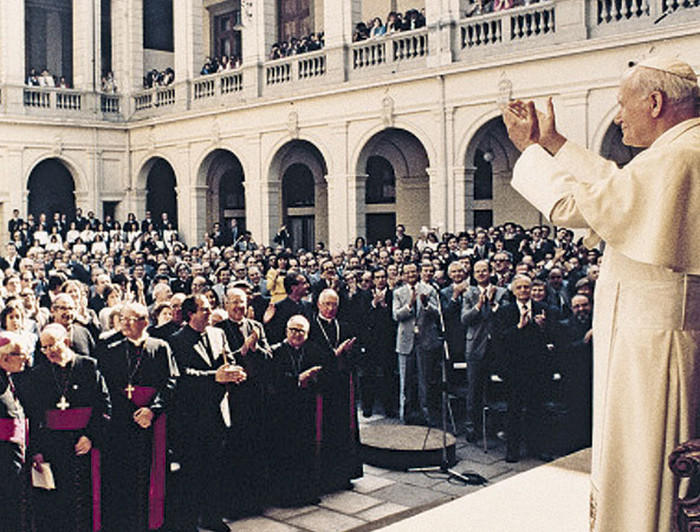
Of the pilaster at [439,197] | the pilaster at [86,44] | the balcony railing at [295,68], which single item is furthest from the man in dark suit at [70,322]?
the pilaster at [86,44]

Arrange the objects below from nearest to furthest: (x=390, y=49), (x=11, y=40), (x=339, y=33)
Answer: (x=390, y=49)
(x=339, y=33)
(x=11, y=40)

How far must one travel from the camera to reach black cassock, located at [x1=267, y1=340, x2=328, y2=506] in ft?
23.3

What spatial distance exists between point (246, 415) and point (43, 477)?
6.55 ft

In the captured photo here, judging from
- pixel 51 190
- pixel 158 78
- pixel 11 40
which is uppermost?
pixel 11 40

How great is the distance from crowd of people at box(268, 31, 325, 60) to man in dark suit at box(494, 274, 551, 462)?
585 inches

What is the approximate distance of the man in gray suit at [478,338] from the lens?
9.12 m

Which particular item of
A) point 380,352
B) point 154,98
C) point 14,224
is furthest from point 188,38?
point 380,352

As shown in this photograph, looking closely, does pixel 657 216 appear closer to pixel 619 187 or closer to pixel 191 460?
pixel 619 187

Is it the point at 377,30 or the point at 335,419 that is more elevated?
the point at 377,30

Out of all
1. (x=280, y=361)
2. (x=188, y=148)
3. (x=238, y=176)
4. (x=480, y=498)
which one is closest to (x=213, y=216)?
(x=238, y=176)

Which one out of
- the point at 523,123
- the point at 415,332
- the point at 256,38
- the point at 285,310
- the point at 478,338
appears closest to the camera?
the point at 523,123

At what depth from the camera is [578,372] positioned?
8.62 meters

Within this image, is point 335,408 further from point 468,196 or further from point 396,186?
point 396,186

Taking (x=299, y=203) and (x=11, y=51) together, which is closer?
(x=11, y=51)
